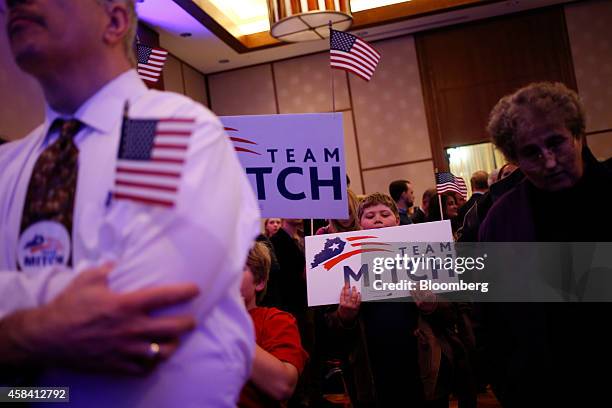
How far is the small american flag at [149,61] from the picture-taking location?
4152 mm

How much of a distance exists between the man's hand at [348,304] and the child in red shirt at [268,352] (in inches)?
20.8

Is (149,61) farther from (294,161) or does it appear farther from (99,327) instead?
(99,327)

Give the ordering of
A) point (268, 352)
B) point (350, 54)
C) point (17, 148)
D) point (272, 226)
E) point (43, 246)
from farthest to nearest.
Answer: point (272, 226) → point (350, 54) → point (268, 352) → point (17, 148) → point (43, 246)

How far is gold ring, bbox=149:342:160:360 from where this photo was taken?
84cm

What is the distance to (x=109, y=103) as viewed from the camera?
1.01 meters

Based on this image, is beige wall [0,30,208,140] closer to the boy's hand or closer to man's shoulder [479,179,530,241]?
the boy's hand

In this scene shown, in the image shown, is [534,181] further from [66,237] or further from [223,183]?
[66,237]

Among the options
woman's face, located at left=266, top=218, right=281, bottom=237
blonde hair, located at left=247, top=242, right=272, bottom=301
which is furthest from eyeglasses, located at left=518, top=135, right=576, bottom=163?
woman's face, located at left=266, top=218, right=281, bottom=237

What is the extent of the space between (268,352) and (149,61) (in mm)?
2965

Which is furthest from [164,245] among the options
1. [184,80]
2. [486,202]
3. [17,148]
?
[184,80]

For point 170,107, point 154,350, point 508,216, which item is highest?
point 170,107

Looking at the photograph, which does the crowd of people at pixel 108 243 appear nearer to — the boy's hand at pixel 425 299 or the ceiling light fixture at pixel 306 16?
the boy's hand at pixel 425 299

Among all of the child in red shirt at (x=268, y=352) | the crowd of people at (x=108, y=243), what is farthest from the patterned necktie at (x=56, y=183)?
the child in red shirt at (x=268, y=352)

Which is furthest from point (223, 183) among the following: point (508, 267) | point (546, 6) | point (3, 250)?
point (546, 6)
